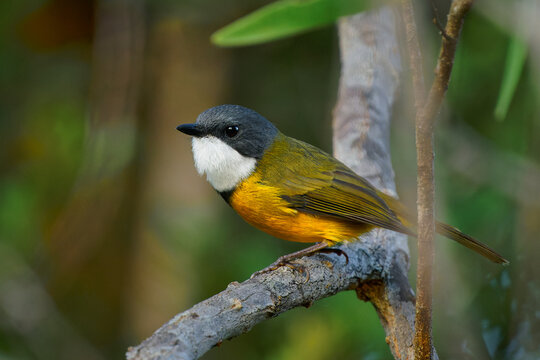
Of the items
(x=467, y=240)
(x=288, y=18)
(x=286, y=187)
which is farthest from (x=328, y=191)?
(x=288, y=18)

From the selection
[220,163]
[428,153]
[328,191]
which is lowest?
[328,191]

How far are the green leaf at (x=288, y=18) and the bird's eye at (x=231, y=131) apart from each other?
1.44 feet

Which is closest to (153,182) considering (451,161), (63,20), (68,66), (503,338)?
(68,66)

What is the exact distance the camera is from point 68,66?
5457 mm

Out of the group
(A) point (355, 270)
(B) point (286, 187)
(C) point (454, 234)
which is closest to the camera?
(A) point (355, 270)

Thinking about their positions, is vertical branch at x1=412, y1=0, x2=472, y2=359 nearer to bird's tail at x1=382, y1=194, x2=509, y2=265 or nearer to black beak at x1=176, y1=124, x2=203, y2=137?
bird's tail at x1=382, y1=194, x2=509, y2=265

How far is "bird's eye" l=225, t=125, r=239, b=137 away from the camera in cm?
316

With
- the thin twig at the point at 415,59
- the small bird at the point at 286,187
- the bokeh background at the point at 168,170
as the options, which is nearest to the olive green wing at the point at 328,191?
the small bird at the point at 286,187

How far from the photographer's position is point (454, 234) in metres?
2.85

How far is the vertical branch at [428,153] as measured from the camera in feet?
4.86

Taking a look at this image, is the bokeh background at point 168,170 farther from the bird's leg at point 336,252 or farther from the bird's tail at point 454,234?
the bird's leg at point 336,252

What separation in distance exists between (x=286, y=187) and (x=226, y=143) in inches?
15.8

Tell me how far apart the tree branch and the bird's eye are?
63 cm

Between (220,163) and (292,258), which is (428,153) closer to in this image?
(292,258)
